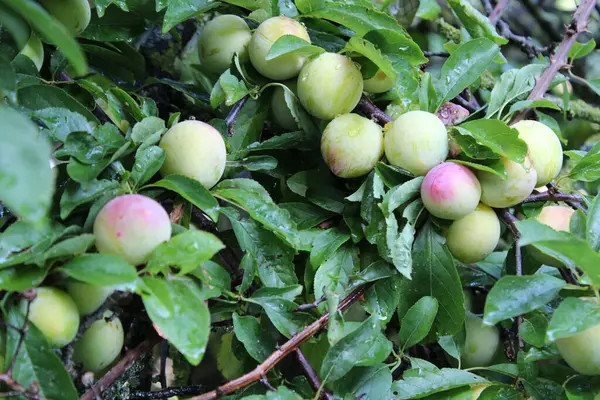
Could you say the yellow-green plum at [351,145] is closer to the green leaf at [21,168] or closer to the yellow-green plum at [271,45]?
the yellow-green plum at [271,45]

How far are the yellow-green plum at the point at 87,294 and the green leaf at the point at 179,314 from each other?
0.05 metres

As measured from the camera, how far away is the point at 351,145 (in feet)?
2.22

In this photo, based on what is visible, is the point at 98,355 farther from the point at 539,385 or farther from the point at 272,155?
the point at 539,385

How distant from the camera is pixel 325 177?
75 cm

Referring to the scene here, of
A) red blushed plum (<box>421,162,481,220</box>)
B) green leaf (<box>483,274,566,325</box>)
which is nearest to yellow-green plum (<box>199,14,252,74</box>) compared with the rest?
red blushed plum (<box>421,162,481,220</box>)

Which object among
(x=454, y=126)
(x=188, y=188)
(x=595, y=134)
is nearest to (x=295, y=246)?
(x=188, y=188)

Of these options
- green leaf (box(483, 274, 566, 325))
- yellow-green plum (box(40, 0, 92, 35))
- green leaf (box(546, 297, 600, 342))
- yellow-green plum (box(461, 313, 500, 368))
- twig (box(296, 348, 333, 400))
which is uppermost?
yellow-green plum (box(40, 0, 92, 35))

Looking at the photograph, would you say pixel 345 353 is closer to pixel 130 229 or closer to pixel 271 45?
pixel 130 229

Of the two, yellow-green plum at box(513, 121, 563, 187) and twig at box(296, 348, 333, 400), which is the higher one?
yellow-green plum at box(513, 121, 563, 187)

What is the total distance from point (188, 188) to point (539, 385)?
42 centimetres

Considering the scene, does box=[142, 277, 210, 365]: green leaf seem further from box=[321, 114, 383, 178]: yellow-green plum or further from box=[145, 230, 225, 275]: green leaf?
box=[321, 114, 383, 178]: yellow-green plum

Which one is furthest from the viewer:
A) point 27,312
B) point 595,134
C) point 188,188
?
point 595,134

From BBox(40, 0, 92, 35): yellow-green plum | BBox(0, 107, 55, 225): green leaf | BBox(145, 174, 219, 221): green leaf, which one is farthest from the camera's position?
BBox(40, 0, 92, 35): yellow-green plum

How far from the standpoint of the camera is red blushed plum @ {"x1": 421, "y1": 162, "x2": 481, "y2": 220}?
2.05 ft
